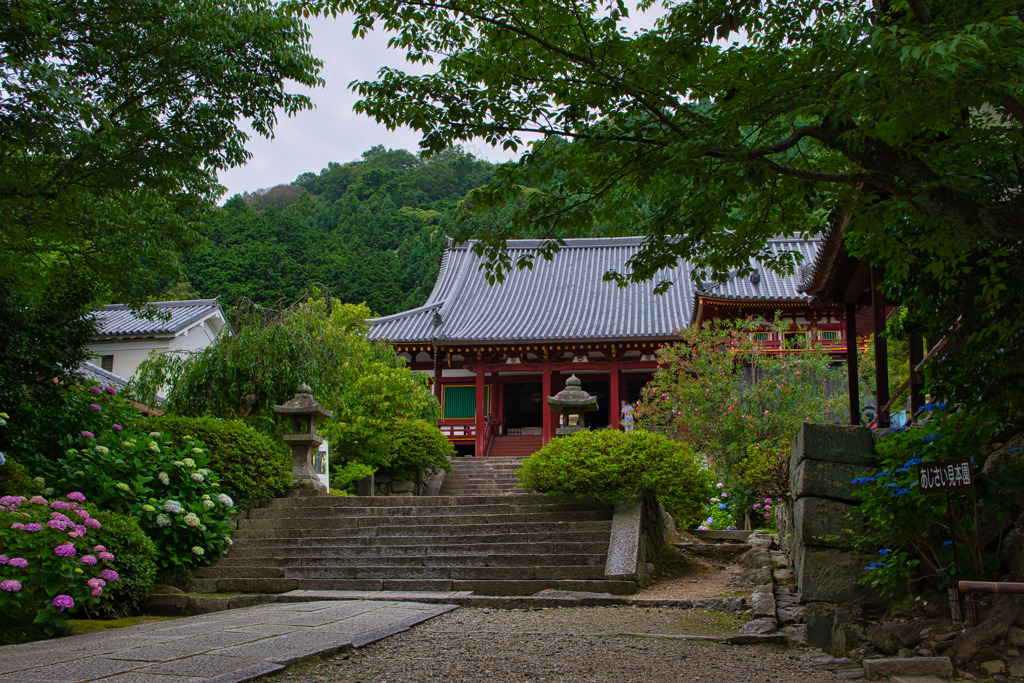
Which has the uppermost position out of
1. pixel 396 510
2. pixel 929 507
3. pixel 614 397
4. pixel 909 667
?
pixel 614 397

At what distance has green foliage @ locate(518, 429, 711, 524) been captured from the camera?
9.27 m

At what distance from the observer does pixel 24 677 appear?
3.90m

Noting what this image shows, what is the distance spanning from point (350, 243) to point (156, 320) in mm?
17308

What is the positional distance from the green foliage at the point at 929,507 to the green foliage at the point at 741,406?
20.4 ft

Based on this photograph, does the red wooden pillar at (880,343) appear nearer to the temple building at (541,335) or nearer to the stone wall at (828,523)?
the stone wall at (828,523)

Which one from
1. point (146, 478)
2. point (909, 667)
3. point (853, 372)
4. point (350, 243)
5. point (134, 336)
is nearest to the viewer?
point (909, 667)

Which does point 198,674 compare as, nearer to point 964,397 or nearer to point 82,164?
point 964,397

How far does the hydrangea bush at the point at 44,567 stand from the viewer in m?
5.67

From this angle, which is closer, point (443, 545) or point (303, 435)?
point (443, 545)

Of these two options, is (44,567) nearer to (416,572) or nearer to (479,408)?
(416,572)

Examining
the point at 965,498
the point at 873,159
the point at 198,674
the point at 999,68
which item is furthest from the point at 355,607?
the point at 999,68

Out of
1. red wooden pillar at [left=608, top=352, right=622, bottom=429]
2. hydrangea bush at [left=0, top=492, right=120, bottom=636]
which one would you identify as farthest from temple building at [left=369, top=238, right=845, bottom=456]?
hydrangea bush at [left=0, top=492, right=120, bottom=636]

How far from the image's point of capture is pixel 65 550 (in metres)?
5.92

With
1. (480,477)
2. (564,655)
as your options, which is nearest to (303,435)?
(480,477)
